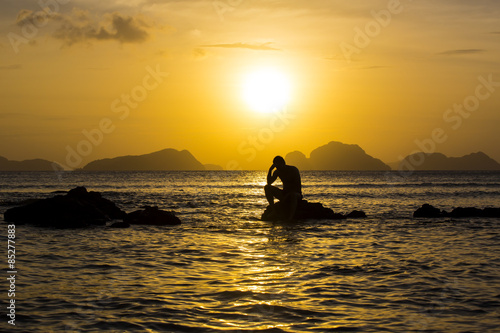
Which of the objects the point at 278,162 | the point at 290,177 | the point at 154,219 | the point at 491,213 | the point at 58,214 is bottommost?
the point at 491,213

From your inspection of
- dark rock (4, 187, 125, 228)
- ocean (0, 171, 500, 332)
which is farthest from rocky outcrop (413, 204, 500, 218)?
dark rock (4, 187, 125, 228)

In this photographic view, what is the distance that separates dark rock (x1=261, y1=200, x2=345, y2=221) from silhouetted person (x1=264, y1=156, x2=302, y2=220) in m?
0.25

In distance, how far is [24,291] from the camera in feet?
29.3

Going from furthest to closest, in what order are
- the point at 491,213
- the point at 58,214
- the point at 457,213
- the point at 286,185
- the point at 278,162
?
the point at 491,213 < the point at 457,213 < the point at 286,185 < the point at 58,214 < the point at 278,162

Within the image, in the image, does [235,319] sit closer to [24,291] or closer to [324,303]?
[324,303]

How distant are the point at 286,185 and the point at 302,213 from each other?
2089 millimetres

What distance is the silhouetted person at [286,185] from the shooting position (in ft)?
70.2

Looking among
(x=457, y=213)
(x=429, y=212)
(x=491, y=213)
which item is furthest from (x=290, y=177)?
(x=491, y=213)

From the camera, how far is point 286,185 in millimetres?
21719

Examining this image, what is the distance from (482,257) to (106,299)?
9492mm

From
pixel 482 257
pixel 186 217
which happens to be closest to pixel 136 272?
pixel 482 257

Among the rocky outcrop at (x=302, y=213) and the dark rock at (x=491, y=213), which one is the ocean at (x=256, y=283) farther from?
the dark rock at (x=491, y=213)

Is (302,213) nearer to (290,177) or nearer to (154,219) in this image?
(290,177)

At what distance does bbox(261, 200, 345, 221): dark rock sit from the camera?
73.6 feet
